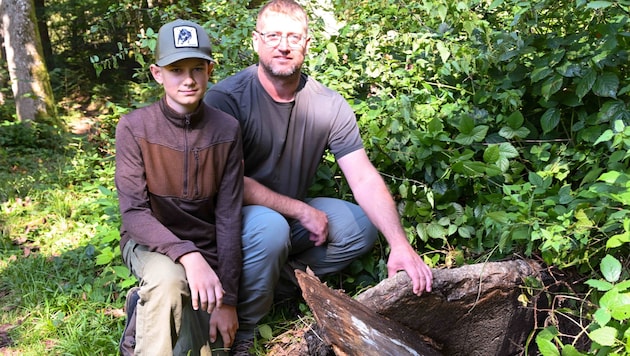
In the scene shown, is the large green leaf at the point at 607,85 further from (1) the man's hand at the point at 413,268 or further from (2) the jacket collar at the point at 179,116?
(2) the jacket collar at the point at 179,116

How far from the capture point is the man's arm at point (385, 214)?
2.40 meters

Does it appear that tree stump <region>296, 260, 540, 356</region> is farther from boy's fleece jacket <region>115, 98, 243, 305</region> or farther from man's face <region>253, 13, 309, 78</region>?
man's face <region>253, 13, 309, 78</region>

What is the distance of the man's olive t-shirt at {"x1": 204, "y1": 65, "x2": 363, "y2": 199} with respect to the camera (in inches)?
117

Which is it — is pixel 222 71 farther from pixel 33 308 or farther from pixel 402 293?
pixel 402 293

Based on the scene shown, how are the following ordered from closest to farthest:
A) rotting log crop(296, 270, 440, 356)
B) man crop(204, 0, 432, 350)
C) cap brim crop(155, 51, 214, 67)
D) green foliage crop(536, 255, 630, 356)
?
green foliage crop(536, 255, 630, 356), rotting log crop(296, 270, 440, 356), cap brim crop(155, 51, 214, 67), man crop(204, 0, 432, 350)

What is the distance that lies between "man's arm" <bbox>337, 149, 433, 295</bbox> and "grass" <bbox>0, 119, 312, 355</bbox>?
0.74 m

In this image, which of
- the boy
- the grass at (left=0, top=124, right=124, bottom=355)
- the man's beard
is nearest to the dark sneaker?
the boy

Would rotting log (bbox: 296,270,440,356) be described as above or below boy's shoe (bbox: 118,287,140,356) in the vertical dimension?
above

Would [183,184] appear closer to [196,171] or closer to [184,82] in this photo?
[196,171]

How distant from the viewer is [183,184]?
2.60 metres

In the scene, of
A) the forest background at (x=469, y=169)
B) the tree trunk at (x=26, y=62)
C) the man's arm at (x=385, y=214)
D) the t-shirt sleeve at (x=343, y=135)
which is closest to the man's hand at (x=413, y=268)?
the man's arm at (x=385, y=214)

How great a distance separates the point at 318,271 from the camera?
10.5 ft

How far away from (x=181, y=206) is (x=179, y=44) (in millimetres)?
753

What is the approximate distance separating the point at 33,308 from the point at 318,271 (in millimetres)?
1731
